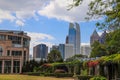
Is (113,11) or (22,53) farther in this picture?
(22,53)

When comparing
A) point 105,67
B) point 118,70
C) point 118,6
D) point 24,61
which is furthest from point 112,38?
point 24,61

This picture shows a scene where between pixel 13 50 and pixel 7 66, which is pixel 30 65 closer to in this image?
pixel 7 66

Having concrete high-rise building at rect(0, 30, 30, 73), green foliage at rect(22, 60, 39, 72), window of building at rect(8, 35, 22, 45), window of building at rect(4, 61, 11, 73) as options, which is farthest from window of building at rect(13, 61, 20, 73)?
window of building at rect(8, 35, 22, 45)

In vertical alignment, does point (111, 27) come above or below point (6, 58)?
below

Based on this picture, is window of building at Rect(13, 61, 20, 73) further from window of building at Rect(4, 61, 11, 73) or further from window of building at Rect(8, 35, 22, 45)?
window of building at Rect(8, 35, 22, 45)

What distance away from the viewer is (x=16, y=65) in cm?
9175

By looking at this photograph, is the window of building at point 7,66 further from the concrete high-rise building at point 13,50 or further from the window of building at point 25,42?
the window of building at point 25,42

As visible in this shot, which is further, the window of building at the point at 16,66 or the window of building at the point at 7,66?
the window of building at the point at 16,66

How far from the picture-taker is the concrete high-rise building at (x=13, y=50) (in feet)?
298

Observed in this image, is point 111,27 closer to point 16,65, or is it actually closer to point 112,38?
point 112,38

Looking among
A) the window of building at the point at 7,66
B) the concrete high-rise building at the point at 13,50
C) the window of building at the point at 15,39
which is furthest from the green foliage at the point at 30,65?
the window of building at the point at 15,39

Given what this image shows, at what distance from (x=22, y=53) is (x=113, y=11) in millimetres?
85039

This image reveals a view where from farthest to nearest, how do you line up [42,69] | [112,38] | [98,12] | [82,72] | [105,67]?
[42,69], [82,72], [105,67], [112,38], [98,12]

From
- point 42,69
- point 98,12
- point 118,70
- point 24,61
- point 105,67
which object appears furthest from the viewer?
point 24,61
